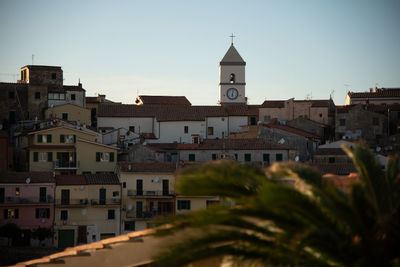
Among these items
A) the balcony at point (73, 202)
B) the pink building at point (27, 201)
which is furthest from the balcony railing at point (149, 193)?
the pink building at point (27, 201)

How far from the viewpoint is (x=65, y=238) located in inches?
1706

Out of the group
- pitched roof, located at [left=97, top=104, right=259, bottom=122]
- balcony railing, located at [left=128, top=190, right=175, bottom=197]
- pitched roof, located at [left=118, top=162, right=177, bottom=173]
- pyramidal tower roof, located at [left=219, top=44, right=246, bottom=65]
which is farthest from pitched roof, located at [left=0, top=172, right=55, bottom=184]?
pyramidal tower roof, located at [left=219, top=44, right=246, bottom=65]

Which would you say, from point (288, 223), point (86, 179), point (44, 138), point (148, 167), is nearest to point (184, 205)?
point (148, 167)

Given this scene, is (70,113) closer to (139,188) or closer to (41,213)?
(139,188)

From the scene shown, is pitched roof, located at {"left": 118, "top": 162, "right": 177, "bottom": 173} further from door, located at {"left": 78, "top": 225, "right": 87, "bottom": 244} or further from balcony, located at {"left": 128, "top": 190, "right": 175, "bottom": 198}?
door, located at {"left": 78, "top": 225, "right": 87, "bottom": 244}

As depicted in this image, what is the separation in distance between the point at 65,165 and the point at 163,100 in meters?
22.1

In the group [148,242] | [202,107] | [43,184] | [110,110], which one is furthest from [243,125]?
[148,242]

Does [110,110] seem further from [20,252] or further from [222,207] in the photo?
[222,207]

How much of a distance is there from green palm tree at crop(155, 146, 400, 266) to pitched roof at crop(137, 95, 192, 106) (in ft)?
203

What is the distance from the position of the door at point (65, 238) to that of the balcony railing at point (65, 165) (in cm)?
633

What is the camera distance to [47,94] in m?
60.7

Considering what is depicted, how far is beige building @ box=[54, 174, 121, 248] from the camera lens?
43.6m

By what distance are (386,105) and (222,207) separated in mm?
60203

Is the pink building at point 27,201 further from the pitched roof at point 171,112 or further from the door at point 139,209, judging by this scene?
the pitched roof at point 171,112
